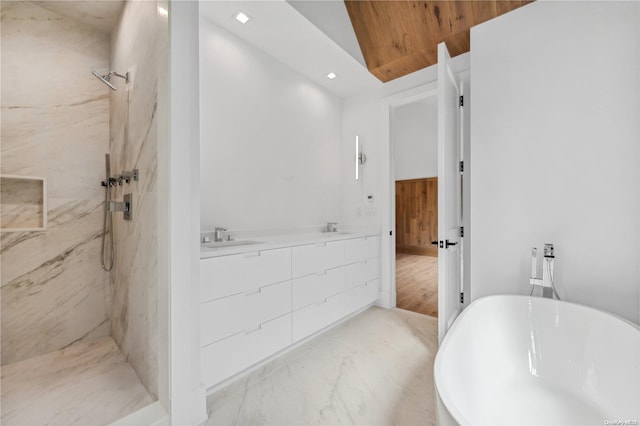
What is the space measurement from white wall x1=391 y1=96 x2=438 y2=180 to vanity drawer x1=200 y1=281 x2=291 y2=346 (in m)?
4.53

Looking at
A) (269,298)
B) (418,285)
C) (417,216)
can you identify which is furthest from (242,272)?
(417,216)

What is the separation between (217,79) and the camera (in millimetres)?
2154

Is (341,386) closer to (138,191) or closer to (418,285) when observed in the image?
(138,191)

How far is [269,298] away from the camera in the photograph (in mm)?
1775

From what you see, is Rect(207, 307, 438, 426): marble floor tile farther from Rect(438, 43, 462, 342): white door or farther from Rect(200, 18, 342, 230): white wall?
Rect(200, 18, 342, 230): white wall

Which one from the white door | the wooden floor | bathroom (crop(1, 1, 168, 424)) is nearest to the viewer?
bathroom (crop(1, 1, 168, 424))

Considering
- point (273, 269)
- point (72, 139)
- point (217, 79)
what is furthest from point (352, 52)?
point (72, 139)

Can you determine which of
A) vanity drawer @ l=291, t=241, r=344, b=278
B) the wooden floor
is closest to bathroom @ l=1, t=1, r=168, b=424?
vanity drawer @ l=291, t=241, r=344, b=278

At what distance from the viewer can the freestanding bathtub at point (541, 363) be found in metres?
1.17

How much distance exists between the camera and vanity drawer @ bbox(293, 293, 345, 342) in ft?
6.54

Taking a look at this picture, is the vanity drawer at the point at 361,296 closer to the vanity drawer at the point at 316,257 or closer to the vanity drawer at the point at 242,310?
the vanity drawer at the point at 316,257

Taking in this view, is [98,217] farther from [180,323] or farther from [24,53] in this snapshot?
[180,323]

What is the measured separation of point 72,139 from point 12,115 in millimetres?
320

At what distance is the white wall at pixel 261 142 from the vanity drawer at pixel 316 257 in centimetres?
63
